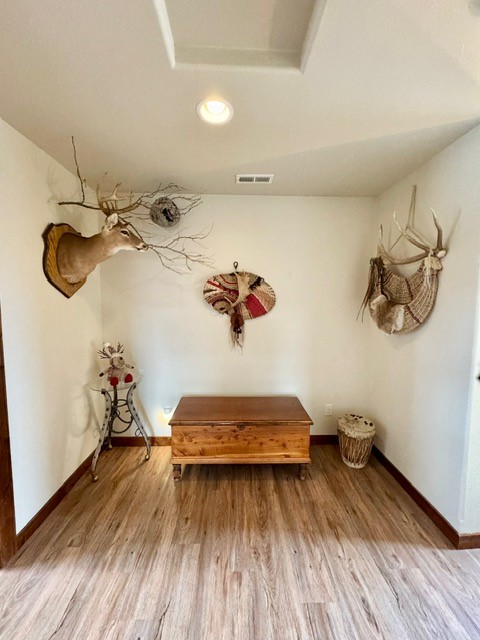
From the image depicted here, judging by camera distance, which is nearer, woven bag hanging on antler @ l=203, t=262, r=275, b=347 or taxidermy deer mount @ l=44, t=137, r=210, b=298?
taxidermy deer mount @ l=44, t=137, r=210, b=298

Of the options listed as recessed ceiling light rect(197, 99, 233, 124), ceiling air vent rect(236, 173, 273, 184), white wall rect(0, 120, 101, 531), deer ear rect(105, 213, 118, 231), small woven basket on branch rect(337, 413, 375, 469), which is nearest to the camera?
recessed ceiling light rect(197, 99, 233, 124)

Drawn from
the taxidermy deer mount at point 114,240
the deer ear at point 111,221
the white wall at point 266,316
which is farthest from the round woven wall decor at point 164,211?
the deer ear at point 111,221

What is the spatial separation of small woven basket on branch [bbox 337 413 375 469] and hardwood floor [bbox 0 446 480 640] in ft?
0.73

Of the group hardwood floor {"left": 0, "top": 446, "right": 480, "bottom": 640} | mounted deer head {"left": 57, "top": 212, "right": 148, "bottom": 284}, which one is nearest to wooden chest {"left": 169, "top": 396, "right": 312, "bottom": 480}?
hardwood floor {"left": 0, "top": 446, "right": 480, "bottom": 640}

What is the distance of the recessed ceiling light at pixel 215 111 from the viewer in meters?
1.39

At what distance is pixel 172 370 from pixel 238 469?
1081mm

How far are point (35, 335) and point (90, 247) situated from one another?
0.72 metres

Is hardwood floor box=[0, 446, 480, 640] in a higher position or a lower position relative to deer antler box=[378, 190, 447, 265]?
lower

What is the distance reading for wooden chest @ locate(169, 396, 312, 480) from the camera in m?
2.14

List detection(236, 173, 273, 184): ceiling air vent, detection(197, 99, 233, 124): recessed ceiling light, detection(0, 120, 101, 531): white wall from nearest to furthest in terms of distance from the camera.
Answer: detection(197, 99, 233, 124): recessed ceiling light → detection(0, 120, 101, 531): white wall → detection(236, 173, 273, 184): ceiling air vent

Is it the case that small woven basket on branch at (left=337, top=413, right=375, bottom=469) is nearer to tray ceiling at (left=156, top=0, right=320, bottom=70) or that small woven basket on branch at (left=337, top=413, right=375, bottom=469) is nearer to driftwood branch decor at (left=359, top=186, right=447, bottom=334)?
driftwood branch decor at (left=359, top=186, right=447, bottom=334)

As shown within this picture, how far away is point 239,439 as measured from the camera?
7.08 ft

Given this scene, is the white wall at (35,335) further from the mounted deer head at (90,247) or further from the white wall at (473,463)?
the white wall at (473,463)

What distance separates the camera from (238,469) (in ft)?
7.70
